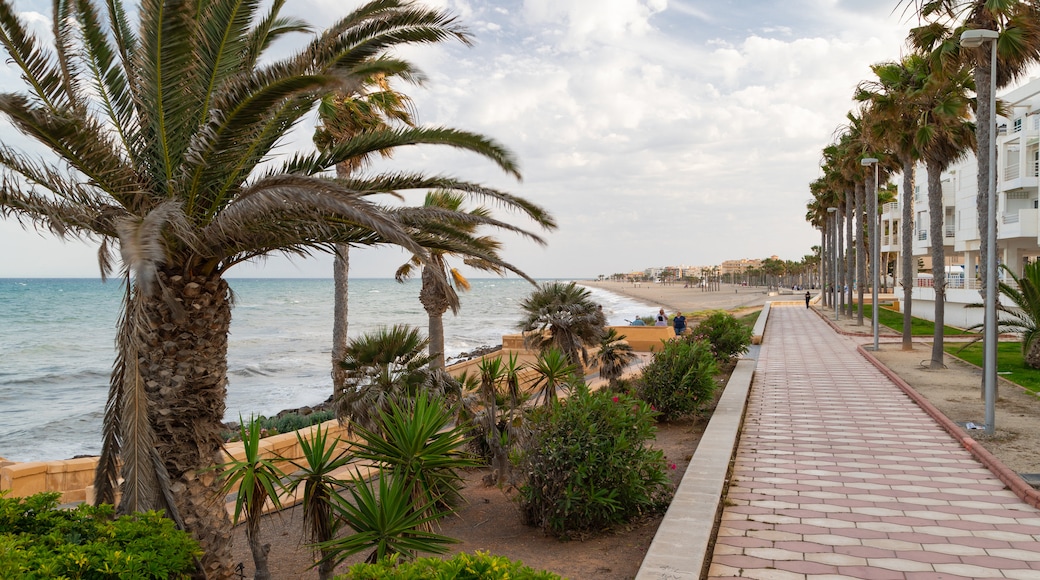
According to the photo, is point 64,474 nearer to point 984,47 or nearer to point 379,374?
point 379,374

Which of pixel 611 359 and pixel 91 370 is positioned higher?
pixel 611 359

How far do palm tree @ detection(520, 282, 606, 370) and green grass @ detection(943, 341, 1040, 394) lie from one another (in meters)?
8.44

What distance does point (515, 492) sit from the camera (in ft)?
28.7

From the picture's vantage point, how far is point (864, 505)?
710 cm

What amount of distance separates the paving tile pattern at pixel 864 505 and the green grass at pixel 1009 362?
470cm

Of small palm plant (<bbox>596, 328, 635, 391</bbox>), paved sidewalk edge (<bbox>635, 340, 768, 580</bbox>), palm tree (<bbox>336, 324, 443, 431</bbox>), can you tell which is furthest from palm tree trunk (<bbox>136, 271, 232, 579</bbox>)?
small palm plant (<bbox>596, 328, 635, 391</bbox>)

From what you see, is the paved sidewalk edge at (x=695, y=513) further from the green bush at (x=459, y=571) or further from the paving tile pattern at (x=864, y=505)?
the green bush at (x=459, y=571)

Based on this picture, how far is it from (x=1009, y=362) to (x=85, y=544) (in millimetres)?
21893

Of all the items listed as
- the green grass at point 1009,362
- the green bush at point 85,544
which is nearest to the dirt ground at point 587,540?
the green bush at point 85,544

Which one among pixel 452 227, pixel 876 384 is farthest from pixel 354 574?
pixel 876 384

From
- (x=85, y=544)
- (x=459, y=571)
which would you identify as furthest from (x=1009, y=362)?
(x=85, y=544)

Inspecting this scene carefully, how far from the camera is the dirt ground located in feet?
20.4

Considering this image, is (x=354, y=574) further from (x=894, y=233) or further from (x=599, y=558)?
(x=894, y=233)

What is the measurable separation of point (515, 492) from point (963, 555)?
487cm
